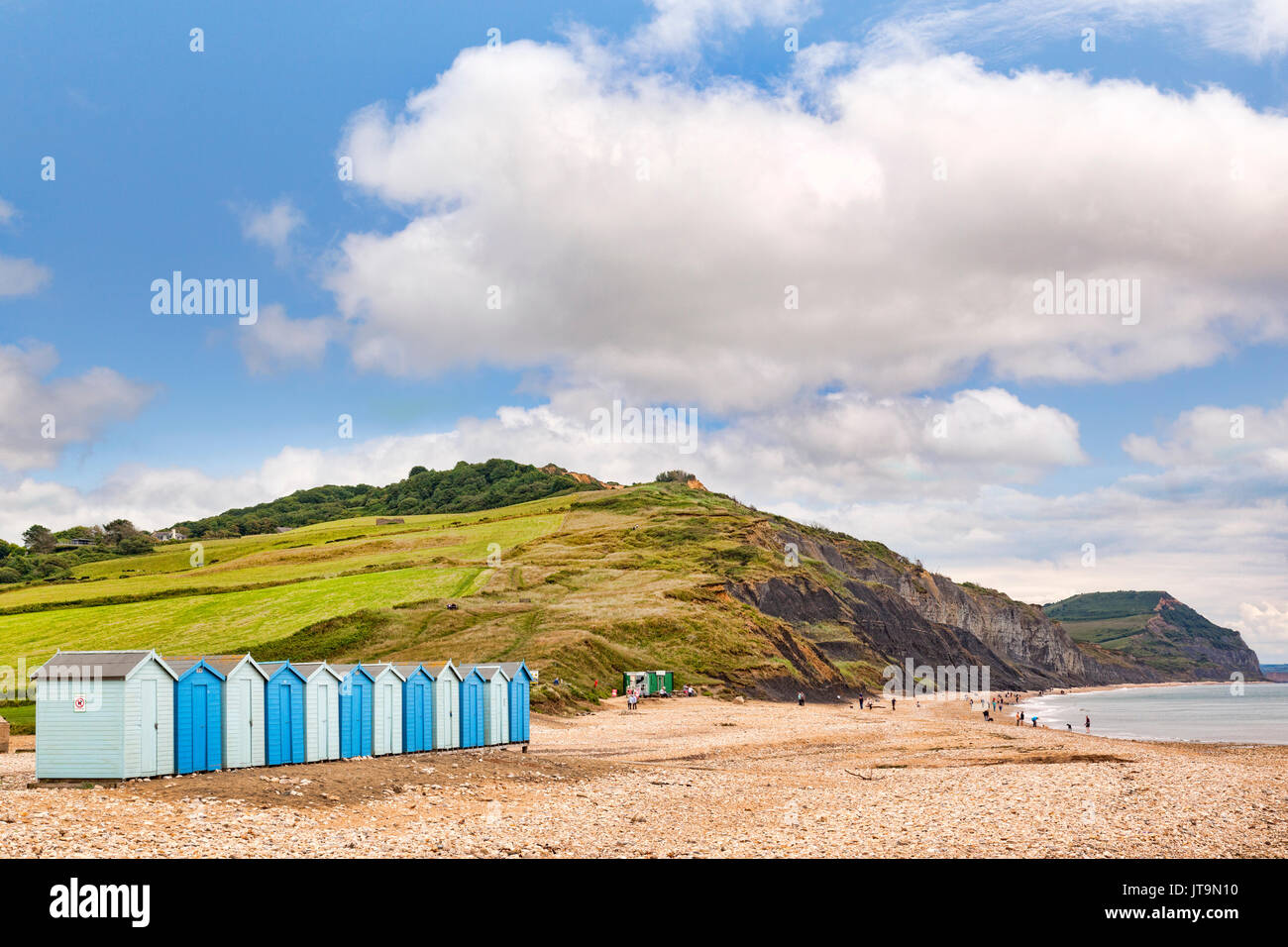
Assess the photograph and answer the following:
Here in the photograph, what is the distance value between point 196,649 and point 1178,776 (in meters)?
83.0

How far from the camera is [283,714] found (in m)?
33.7

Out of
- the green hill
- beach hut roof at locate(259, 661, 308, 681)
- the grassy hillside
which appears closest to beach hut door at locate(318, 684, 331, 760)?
beach hut roof at locate(259, 661, 308, 681)

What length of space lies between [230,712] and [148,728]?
139 inches

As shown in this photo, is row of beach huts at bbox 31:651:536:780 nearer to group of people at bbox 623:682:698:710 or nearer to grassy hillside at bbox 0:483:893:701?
grassy hillside at bbox 0:483:893:701

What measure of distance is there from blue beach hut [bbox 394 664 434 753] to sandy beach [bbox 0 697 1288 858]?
1.25m

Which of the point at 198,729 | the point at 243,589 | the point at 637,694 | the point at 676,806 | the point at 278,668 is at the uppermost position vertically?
the point at 278,668

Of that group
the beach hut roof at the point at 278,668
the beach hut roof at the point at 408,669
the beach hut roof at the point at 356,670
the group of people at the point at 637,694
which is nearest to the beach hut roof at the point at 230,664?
the beach hut roof at the point at 278,668

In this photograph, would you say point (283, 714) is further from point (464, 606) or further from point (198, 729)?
point (464, 606)

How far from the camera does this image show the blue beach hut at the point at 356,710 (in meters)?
36.9

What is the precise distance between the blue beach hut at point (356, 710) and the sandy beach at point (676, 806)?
1518 millimetres

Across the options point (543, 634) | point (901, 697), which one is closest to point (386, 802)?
point (543, 634)

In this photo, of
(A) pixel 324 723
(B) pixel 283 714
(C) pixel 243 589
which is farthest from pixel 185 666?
(C) pixel 243 589
